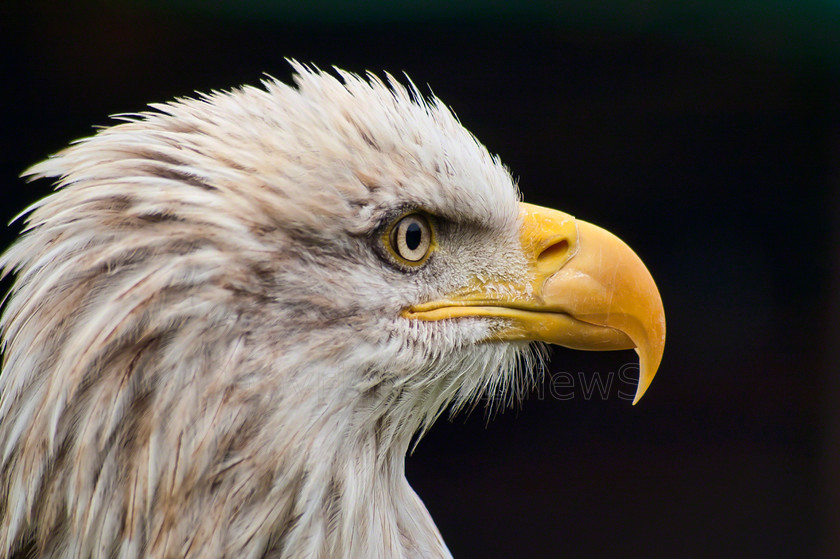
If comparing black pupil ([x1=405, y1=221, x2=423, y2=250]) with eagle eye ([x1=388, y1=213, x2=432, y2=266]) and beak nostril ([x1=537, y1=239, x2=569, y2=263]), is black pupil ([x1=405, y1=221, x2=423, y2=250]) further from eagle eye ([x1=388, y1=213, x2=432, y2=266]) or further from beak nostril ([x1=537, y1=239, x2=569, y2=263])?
beak nostril ([x1=537, y1=239, x2=569, y2=263])

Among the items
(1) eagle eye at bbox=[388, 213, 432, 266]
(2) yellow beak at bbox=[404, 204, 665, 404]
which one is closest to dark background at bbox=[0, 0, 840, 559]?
(2) yellow beak at bbox=[404, 204, 665, 404]

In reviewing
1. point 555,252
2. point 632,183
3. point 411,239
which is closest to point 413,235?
point 411,239

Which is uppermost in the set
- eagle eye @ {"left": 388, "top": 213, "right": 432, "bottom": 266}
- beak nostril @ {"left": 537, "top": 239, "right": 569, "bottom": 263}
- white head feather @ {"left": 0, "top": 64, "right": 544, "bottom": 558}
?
beak nostril @ {"left": 537, "top": 239, "right": 569, "bottom": 263}

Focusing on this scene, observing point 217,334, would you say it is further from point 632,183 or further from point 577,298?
point 632,183

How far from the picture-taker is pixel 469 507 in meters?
4.31

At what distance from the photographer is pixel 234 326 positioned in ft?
3.94

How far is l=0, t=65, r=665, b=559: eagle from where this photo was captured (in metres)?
1.19

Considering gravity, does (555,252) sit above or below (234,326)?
above

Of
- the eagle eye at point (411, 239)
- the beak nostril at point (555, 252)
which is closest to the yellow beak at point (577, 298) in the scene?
the beak nostril at point (555, 252)

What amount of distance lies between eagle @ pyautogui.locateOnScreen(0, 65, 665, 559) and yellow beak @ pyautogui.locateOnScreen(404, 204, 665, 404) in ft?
0.32

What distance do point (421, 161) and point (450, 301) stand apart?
0.26 metres

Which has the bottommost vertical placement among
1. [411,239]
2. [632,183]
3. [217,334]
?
[217,334]

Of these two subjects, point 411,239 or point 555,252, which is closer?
point 411,239

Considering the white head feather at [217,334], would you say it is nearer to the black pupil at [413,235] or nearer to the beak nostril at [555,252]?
the black pupil at [413,235]
